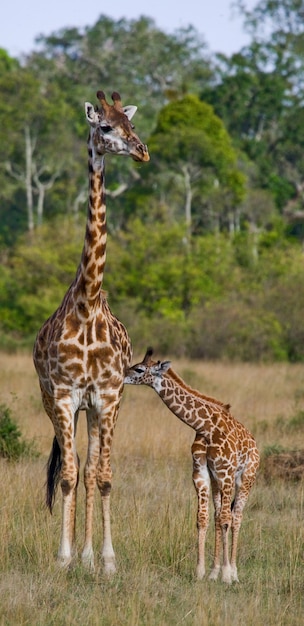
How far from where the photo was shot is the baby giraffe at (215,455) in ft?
22.4

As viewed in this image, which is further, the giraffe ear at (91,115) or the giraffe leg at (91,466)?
the giraffe leg at (91,466)

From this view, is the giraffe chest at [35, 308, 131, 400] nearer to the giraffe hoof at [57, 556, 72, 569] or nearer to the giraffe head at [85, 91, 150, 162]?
the giraffe hoof at [57, 556, 72, 569]

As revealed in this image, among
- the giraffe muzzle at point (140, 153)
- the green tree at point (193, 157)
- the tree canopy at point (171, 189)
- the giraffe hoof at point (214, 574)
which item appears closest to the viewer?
the giraffe muzzle at point (140, 153)

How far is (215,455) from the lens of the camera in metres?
6.84

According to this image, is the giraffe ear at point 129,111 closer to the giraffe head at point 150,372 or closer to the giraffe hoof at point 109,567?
the giraffe head at point 150,372

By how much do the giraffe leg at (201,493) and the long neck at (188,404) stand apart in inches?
4.2

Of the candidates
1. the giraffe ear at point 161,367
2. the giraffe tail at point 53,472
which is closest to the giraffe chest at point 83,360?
the giraffe ear at point 161,367

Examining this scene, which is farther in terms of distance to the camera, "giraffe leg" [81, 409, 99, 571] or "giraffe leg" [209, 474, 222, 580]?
"giraffe leg" [81, 409, 99, 571]

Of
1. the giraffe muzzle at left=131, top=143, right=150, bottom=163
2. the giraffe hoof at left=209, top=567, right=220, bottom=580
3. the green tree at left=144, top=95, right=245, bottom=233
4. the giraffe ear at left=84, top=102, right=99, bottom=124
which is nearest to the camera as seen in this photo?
the giraffe muzzle at left=131, top=143, right=150, bottom=163

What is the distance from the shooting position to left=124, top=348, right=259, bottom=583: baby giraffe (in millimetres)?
6812

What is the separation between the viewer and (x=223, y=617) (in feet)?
19.2

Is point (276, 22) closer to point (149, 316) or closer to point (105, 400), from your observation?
point (149, 316)

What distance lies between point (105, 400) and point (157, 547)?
1028 millimetres

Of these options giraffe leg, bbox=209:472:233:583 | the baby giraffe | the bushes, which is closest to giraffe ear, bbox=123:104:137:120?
the baby giraffe
